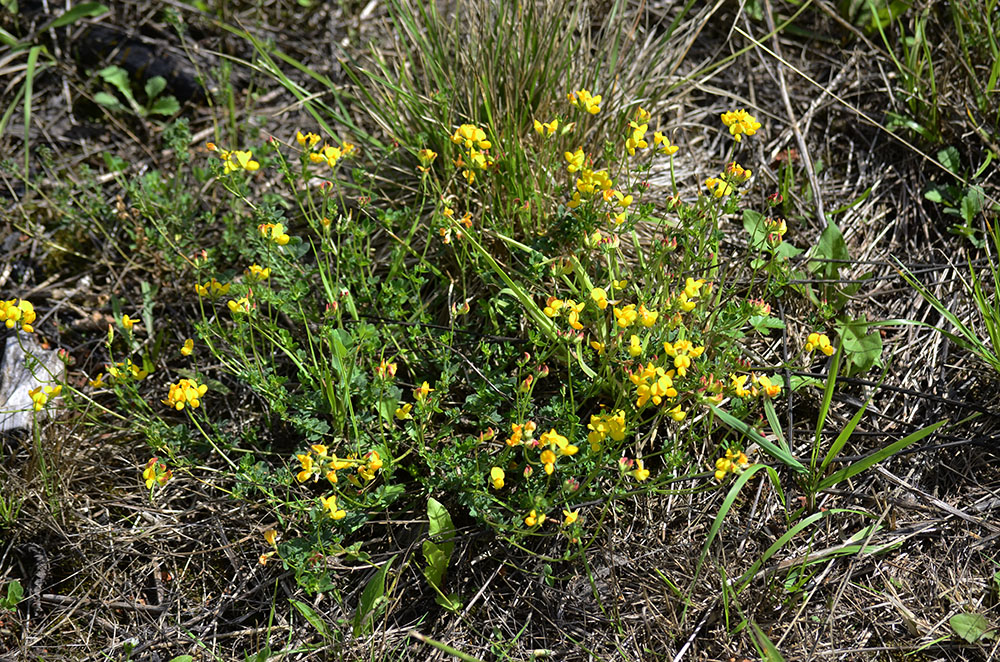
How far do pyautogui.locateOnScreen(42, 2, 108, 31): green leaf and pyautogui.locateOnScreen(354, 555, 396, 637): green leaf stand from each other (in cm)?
294

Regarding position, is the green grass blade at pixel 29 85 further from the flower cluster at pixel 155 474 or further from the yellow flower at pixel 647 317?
the yellow flower at pixel 647 317

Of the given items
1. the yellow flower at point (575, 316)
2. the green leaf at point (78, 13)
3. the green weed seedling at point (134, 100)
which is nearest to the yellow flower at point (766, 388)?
the yellow flower at point (575, 316)

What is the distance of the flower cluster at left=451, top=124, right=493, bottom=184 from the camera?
2.22 m

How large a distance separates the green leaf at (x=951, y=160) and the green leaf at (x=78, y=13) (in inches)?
143

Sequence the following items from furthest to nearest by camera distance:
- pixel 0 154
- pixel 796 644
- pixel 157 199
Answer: pixel 0 154 → pixel 157 199 → pixel 796 644

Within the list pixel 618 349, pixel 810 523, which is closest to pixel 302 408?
pixel 618 349

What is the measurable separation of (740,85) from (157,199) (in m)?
2.43

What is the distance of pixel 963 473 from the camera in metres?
2.24

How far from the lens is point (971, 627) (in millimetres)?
1963

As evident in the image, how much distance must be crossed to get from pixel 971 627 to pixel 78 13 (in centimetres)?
414

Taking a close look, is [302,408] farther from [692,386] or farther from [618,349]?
[692,386]

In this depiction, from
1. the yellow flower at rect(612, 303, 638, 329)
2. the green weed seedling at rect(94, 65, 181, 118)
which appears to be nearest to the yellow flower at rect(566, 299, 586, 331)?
the yellow flower at rect(612, 303, 638, 329)

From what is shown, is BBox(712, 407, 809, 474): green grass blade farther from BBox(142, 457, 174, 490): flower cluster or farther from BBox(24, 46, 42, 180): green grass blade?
BBox(24, 46, 42, 180): green grass blade

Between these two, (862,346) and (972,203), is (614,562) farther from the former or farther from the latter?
(972,203)
